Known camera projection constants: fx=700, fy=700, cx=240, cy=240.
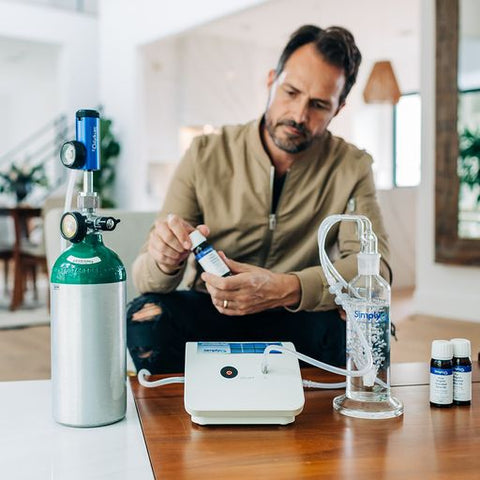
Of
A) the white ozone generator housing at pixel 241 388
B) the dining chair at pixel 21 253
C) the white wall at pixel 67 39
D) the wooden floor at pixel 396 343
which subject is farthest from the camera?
the white wall at pixel 67 39

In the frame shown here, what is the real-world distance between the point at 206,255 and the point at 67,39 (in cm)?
683

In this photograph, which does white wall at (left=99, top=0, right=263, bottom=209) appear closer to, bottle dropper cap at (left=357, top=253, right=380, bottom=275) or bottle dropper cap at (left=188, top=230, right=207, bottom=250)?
bottle dropper cap at (left=188, top=230, right=207, bottom=250)

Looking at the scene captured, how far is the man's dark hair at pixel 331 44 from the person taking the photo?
1.43 m

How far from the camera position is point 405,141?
8352mm

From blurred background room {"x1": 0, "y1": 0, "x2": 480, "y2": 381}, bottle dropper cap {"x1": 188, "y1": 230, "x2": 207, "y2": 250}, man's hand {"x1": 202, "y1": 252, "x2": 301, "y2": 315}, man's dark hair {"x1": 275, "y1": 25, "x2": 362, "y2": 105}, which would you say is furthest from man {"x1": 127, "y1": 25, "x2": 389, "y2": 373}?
bottle dropper cap {"x1": 188, "y1": 230, "x2": 207, "y2": 250}

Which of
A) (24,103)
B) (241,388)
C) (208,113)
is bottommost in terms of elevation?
(241,388)

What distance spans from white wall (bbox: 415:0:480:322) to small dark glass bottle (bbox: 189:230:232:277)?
3120 millimetres

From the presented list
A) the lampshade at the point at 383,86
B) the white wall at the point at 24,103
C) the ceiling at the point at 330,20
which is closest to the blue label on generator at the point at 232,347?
the lampshade at the point at 383,86

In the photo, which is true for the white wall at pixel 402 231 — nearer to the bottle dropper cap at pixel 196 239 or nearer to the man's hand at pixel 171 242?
the man's hand at pixel 171 242

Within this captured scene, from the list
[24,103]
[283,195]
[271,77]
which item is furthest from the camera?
[24,103]

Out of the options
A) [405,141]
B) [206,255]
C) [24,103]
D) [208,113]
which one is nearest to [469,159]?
[206,255]

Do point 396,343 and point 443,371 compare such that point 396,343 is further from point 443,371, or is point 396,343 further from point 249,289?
point 443,371

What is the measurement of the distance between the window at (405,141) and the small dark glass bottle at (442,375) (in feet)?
25.3

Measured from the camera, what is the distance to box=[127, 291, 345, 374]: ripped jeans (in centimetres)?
133
